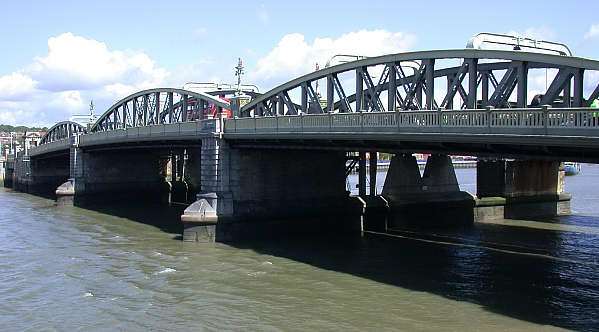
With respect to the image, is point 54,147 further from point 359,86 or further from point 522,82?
point 522,82

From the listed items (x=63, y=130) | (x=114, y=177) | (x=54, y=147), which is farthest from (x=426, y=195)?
(x=63, y=130)

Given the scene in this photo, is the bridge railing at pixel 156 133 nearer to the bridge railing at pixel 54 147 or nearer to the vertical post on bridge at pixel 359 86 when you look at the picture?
the bridge railing at pixel 54 147

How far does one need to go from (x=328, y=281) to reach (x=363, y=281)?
4.75 ft

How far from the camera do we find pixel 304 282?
87.9 ft

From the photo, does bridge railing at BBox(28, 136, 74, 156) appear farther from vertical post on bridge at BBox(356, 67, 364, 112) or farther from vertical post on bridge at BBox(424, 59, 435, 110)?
vertical post on bridge at BBox(424, 59, 435, 110)

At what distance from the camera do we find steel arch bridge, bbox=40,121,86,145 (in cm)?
8748

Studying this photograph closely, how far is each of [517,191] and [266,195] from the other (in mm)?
25496

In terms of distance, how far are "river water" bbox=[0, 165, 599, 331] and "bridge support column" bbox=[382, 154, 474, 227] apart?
12.5 feet

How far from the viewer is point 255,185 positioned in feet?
131

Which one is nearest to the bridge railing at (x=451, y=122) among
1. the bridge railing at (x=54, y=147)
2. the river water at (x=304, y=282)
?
the river water at (x=304, y=282)

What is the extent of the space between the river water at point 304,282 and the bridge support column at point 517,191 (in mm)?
9551

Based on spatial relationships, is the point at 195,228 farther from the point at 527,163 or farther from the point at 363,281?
the point at 527,163

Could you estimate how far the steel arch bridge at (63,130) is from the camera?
87.5 m

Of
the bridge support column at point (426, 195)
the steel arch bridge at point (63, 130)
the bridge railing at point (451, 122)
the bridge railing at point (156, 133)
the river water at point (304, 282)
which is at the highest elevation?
the steel arch bridge at point (63, 130)
